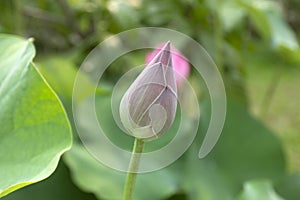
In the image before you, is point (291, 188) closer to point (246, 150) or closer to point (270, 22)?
point (246, 150)

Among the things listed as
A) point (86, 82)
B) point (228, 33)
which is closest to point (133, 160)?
point (86, 82)

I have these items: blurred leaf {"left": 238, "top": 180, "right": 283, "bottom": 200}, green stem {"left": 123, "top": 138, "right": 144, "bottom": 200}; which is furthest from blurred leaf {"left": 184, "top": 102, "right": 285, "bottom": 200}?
green stem {"left": 123, "top": 138, "right": 144, "bottom": 200}

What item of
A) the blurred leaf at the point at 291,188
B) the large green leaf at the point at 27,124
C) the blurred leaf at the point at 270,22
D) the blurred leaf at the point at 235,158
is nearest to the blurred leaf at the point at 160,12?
the blurred leaf at the point at 270,22

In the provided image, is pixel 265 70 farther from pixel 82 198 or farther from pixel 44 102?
pixel 44 102

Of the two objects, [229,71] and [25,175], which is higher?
[25,175]

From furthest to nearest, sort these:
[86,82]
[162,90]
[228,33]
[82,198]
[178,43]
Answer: [228,33] → [178,43] → [86,82] → [82,198] → [162,90]

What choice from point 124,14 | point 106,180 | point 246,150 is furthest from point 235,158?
point 124,14

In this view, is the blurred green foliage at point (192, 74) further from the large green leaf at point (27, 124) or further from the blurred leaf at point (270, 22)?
the large green leaf at point (27, 124)

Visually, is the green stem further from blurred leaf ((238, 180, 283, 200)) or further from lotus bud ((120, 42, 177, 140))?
blurred leaf ((238, 180, 283, 200))
